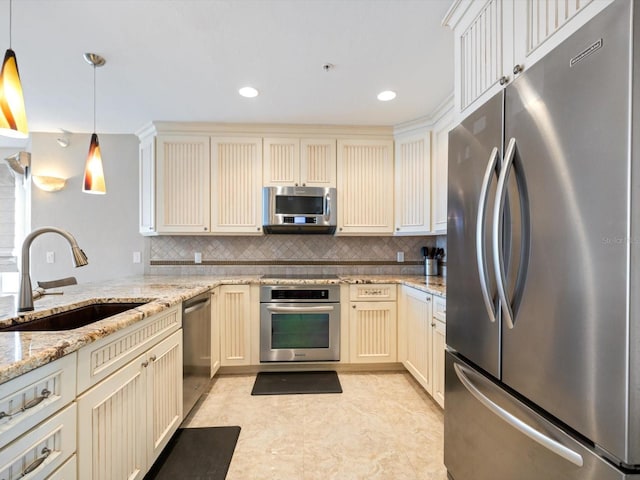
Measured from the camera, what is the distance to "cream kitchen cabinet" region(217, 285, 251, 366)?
8.96 feet

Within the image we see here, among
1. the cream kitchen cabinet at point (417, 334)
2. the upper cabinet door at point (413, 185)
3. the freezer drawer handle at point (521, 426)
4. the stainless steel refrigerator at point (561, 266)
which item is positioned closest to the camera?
the stainless steel refrigerator at point (561, 266)

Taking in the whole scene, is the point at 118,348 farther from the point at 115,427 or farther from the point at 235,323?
the point at 235,323

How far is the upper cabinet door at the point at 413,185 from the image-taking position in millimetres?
2869

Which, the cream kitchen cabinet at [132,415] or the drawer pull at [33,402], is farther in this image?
the cream kitchen cabinet at [132,415]

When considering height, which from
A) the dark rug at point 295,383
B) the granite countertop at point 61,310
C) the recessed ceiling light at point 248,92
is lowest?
the dark rug at point 295,383

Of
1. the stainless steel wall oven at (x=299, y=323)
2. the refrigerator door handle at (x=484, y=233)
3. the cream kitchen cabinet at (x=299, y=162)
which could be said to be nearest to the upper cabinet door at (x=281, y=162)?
the cream kitchen cabinet at (x=299, y=162)

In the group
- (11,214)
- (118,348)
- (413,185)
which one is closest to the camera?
(118,348)

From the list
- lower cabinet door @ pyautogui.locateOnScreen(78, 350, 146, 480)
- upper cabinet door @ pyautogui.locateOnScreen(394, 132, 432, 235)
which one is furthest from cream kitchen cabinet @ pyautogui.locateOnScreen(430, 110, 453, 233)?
lower cabinet door @ pyautogui.locateOnScreen(78, 350, 146, 480)

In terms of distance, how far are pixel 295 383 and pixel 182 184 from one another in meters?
2.20

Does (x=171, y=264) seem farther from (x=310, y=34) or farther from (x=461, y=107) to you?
(x=461, y=107)

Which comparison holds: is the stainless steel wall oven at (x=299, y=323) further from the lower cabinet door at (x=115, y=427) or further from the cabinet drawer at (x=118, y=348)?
the lower cabinet door at (x=115, y=427)

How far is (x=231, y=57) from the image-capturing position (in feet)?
6.41

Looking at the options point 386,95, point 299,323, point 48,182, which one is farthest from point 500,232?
point 48,182

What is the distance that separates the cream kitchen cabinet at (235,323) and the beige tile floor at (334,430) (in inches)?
8.3
